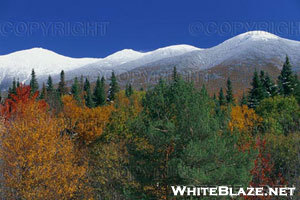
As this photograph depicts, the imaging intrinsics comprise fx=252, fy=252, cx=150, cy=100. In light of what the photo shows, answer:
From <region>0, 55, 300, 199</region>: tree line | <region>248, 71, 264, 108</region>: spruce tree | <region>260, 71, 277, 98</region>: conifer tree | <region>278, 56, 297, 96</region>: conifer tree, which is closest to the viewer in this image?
<region>0, 55, 300, 199</region>: tree line

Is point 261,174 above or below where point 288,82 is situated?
below

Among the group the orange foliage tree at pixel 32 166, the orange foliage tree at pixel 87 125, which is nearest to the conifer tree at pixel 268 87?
the orange foliage tree at pixel 87 125

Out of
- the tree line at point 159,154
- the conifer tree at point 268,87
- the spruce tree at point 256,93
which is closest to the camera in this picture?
the tree line at point 159,154

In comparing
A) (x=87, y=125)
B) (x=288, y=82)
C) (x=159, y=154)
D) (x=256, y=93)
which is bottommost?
(x=159, y=154)

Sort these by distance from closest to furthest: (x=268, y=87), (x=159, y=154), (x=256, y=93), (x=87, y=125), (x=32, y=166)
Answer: (x=159, y=154) → (x=32, y=166) → (x=87, y=125) → (x=256, y=93) → (x=268, y=87)

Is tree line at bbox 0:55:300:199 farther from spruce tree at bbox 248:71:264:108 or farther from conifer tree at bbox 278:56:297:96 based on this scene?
conifer tree at bbox 278:56:297:96

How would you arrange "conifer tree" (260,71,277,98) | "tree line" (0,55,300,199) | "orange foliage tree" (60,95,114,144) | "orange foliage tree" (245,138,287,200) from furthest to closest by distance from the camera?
"conifer tree" (260,71,277,98) < "orange foliage tree" (60,95,114,144) < "orange foliage tree" (245,138,287,200) < "tree line" (0,55,300,199)

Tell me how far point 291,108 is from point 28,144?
37620 millimetres

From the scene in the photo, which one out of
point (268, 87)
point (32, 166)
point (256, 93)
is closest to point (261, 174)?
point (32, 166)

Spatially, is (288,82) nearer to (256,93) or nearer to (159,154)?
(256,93)

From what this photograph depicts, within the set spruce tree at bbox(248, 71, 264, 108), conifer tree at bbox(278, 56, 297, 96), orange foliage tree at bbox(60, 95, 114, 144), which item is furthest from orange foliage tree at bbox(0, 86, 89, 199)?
conifer tree at bbox(278, 56, 297, 96)

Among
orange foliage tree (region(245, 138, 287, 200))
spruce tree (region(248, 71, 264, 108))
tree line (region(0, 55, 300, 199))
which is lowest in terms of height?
orange foliage tree (region(245, 138, 287, 200))

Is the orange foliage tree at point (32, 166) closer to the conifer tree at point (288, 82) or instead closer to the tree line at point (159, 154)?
the tree line at point (159, 154)

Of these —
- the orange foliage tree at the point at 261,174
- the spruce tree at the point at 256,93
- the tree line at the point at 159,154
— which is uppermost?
the spruce tree at the point at 256,93
